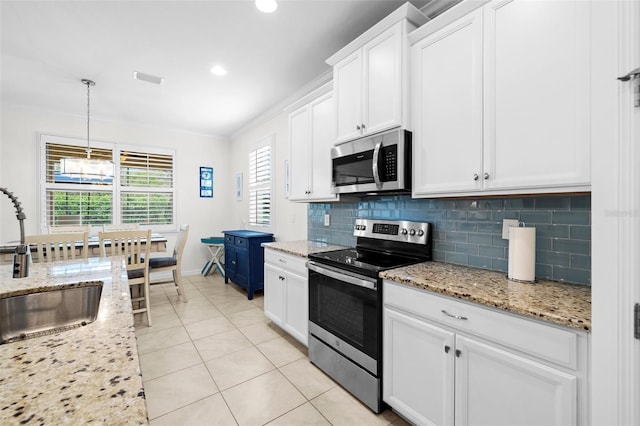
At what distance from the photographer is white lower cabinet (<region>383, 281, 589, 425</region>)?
3.39ft

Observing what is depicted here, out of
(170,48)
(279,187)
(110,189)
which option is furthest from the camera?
(110,189)

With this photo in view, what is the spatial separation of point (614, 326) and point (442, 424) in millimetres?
→ 916

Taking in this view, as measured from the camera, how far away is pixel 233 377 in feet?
Answer: 6.93

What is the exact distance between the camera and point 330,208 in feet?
9.86

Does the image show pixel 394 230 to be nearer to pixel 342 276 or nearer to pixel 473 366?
pixel 342 276

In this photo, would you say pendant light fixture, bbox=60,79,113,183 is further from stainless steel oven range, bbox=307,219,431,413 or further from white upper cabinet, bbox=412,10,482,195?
white upper cabinet, bbox=412,10,482,195

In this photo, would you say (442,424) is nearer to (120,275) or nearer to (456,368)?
(456,368)

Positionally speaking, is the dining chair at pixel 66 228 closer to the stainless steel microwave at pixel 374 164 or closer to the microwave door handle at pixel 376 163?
the stainless steel microwave at pixel 374 164

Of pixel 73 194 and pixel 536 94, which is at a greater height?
pixel 536 94

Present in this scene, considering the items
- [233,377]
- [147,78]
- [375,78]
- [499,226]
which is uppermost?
[147,78]

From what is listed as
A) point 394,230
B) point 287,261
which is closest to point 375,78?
point 394,230

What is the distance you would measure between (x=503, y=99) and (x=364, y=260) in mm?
1214

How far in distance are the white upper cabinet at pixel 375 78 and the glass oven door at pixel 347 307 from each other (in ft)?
3.39

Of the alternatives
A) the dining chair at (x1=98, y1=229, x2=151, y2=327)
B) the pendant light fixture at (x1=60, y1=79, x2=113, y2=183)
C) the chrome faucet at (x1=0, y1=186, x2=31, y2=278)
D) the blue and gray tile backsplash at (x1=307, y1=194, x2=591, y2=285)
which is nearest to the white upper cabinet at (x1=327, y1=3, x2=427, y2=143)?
the blue and gray tile backsplash at (x1=307, y1=194, x2=591, y2=285)
